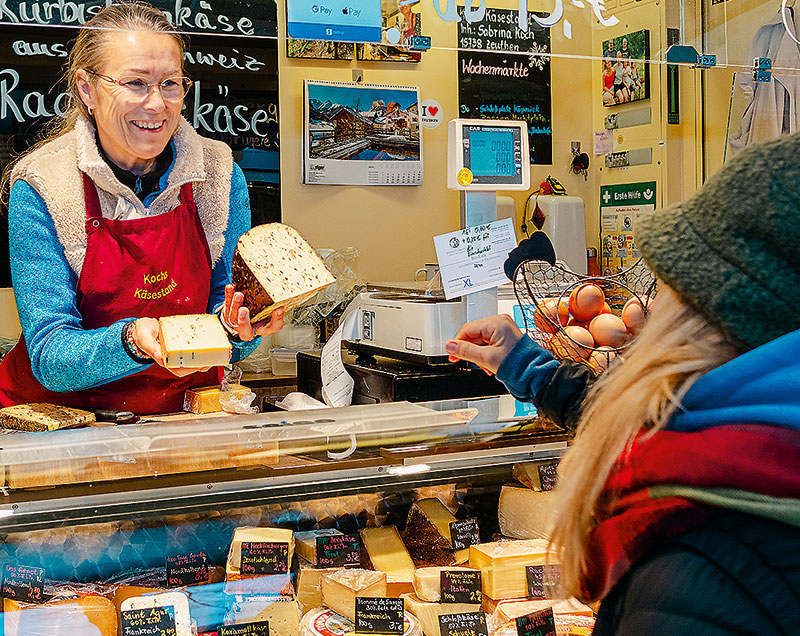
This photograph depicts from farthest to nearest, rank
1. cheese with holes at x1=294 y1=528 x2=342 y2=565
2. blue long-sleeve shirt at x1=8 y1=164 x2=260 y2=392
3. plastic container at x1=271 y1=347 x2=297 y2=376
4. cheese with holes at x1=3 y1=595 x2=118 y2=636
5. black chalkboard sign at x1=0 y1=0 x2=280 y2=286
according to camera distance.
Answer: plastic container at x1=271 y1=347 x2=297 y2=376, black chalkboard sign at x1=0 y1=0 x2=280 y2=286, blue long-sleeve shirt at x1=8 y1=164 x2=260 y2=392, cheese with holes at x1=294 y1=528 x2=342 y2=565, cheese with holes at x1=3 y1=595 x2=118 y2=636

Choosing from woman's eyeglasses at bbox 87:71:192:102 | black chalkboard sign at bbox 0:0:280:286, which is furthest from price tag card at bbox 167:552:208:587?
black chalkboard sign at bbox 0:0:280:286

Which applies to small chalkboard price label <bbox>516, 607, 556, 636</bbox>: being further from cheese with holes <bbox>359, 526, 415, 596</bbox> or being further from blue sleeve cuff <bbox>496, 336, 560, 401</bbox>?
blue sleeve cuff <bbox>496, 336, 560, 401</bbox>

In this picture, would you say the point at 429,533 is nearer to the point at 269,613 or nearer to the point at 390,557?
the point at 390,557

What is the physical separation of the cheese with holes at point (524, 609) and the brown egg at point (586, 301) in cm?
68

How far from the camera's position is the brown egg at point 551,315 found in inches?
78.5

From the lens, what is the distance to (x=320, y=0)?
235 centimetres

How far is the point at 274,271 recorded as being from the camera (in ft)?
6.83

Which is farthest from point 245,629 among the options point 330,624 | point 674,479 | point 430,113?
point 430,113

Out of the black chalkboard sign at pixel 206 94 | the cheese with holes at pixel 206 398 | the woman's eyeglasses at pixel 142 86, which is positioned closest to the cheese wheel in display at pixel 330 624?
the cheese with holes at pixel 206 398

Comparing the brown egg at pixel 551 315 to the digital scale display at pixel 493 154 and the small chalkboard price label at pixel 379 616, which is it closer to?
the digital scale display at pixel 493 154

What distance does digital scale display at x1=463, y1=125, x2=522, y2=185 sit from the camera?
2.32m

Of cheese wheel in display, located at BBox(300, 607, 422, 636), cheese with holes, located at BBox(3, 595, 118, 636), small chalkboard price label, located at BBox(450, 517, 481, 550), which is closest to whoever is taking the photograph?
cheese with holes, located at BBox(3, 595, 118, 636)

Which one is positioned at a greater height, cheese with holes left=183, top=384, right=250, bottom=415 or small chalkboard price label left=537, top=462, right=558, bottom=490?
cheese with holes left=183, top=384, right=250, bottom=415

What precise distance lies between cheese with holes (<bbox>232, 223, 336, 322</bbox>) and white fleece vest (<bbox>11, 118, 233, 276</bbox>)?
0.62 metres
